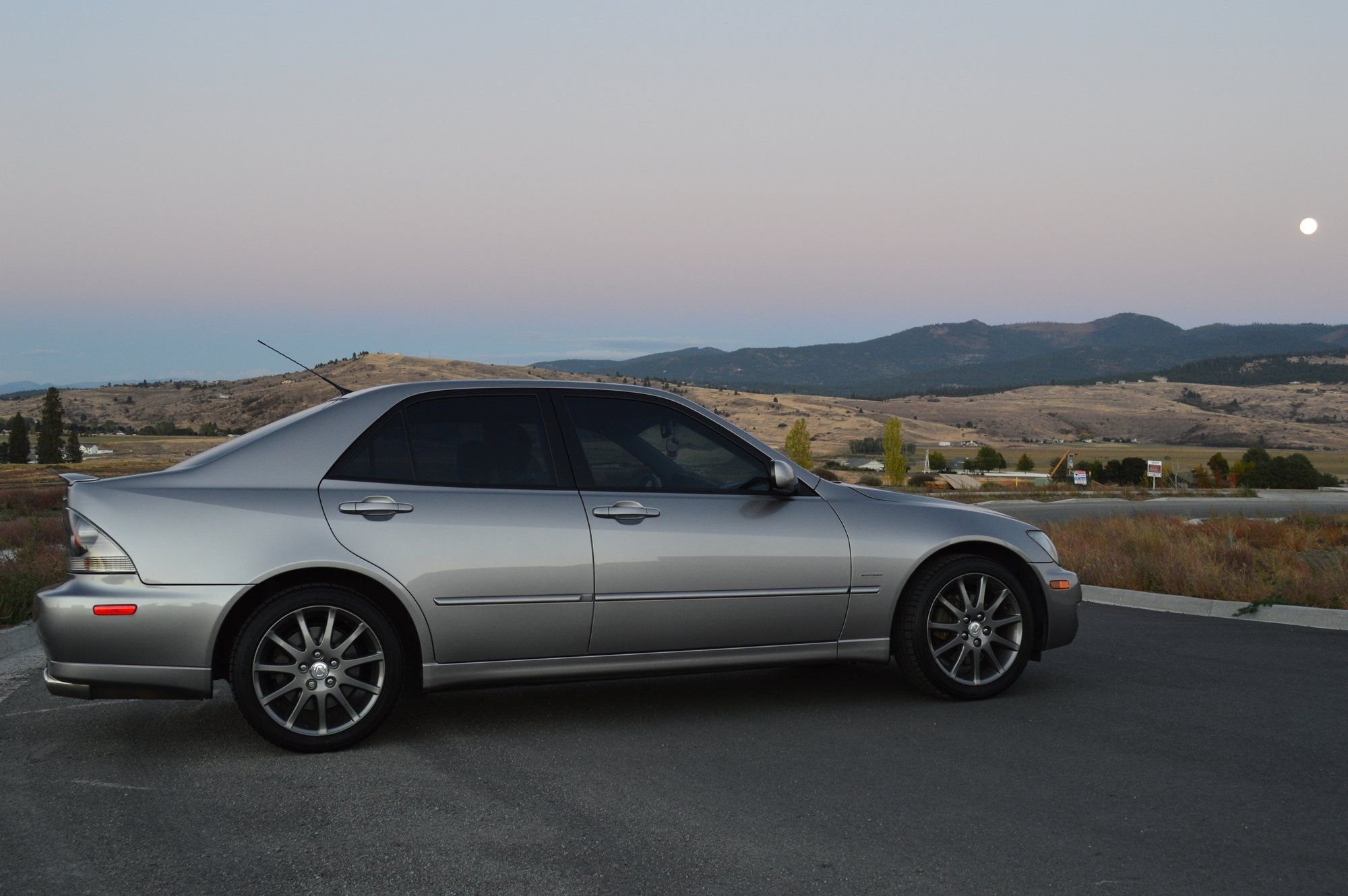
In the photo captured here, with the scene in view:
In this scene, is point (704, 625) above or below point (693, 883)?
above

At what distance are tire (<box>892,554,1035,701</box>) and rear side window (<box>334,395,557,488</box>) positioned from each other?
7.05 ft

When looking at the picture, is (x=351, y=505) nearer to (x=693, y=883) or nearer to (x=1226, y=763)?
(x=693, y=883)

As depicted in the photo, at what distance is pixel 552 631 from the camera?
19.3 ft

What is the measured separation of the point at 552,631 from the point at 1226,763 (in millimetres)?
3189

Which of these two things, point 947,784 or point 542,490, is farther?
point 542,490

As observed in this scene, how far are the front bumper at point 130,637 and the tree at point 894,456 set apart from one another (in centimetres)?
6284

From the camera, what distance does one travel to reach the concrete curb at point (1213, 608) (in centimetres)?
951

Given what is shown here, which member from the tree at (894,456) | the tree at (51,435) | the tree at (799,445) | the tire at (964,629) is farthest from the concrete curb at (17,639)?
the tree at (799,445)

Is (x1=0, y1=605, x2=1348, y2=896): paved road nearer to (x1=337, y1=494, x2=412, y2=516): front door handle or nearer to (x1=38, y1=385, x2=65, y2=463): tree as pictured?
(x1=337, y1=494, x2=412, y2=516): front door handle

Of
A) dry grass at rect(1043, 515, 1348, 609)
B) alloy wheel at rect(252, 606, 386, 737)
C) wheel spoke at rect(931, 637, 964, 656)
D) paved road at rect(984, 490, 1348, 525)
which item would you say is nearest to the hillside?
paved road at rect(984, 490, 1348, 525)

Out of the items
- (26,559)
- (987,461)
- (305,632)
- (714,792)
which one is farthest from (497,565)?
(987,461)

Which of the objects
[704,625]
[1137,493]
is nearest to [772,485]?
[704,625]

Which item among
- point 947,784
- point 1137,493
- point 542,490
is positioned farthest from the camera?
point 1137,493

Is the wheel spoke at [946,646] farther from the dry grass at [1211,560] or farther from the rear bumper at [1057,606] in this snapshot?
the dry grass at [1211,560]
